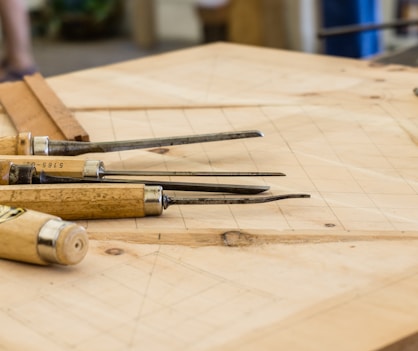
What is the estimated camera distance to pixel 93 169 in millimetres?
928

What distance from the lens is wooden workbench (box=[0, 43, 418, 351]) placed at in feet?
2.17

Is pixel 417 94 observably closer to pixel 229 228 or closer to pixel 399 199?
pixel 399 199

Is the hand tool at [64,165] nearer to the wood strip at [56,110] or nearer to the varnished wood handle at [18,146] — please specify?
the varnished wood handle at [18,146]

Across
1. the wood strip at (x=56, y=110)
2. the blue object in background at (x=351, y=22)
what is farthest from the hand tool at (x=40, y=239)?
the blue object in background at (x=351, y=22)

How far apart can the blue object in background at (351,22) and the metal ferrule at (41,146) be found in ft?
7.22

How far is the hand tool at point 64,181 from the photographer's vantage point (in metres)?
0.89

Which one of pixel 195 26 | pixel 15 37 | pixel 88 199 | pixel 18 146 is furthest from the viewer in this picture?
pixel 195 26

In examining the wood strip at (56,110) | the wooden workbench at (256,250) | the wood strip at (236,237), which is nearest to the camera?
the wooden workbench at (256,250)

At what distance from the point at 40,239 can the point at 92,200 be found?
13cm

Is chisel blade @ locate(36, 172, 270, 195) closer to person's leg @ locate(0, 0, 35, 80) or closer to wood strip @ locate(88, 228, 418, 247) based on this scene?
wood strip @ locate(88, 228, 418, 247)

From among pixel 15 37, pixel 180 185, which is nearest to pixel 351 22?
pixel 15 37

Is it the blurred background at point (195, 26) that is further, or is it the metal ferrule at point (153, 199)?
the blurred background at point (195, 26)

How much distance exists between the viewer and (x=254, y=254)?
2.62ft

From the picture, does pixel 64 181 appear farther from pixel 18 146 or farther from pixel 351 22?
pixel 351 22
